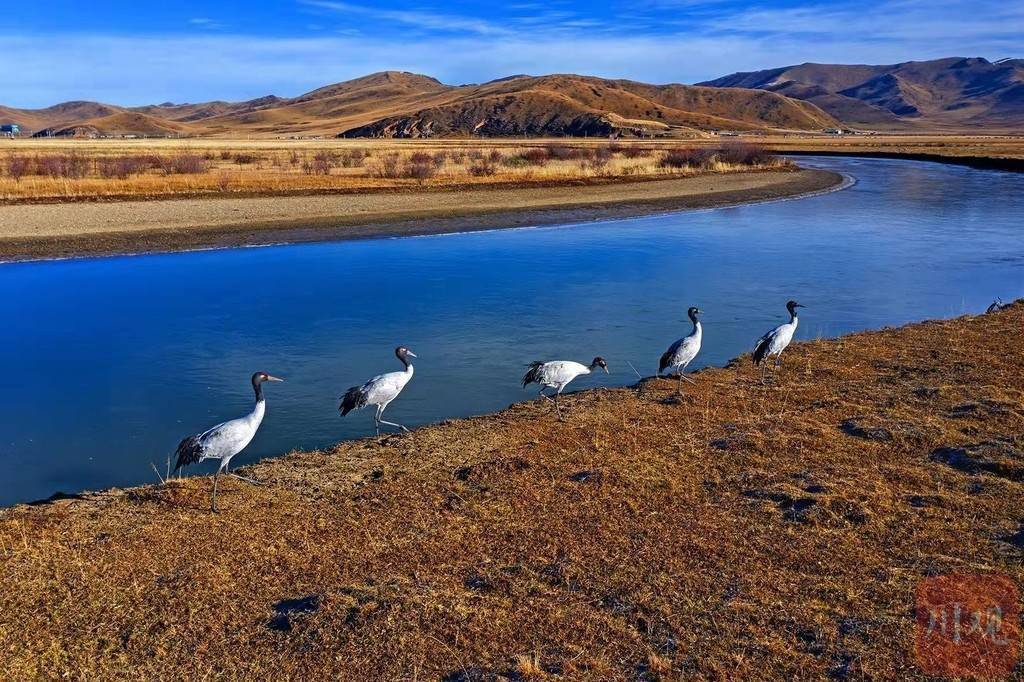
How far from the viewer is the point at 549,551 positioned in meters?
7.46

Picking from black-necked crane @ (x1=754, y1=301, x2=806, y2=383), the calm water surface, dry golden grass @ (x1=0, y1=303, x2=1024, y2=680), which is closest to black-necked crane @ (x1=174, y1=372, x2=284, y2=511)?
dry golden grass @ (x1=0, y1=303, x2=1024, y2=680)

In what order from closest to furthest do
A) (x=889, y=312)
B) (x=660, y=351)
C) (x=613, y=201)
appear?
(x=660, y=351) → (x=889, y=312) → (x=613, y=201)

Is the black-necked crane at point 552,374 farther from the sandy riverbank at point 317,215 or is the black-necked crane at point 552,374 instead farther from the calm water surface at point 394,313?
the sandy riverbank at point 317,215

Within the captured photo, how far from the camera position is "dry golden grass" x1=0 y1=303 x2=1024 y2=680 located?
5969 millimetres

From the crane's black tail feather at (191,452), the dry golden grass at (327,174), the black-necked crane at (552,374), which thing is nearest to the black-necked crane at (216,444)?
the crane's black tail feather at (191,452)

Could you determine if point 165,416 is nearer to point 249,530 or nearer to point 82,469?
point 82,469

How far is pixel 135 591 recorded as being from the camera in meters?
6.83

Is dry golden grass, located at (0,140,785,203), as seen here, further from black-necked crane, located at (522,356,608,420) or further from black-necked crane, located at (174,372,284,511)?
black-necked crane, located at (174,372,284,511)

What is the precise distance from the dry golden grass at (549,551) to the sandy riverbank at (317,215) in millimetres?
20307

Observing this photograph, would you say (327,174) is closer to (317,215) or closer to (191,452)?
(317,215)

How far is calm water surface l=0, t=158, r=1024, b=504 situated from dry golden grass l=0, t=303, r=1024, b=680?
220 cm

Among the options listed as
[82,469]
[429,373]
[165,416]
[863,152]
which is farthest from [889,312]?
[863,152]

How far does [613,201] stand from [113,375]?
28645 millimetres

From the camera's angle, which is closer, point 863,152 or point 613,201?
point 613,201
